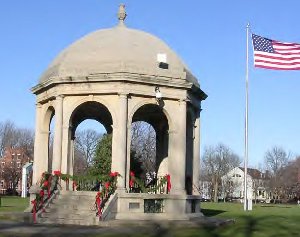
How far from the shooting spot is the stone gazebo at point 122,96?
22906 millimetres

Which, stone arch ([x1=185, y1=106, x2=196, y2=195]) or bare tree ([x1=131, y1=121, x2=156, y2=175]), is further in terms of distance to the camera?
bare tree ([x1=131, y1=121, x2=156, y2=175])

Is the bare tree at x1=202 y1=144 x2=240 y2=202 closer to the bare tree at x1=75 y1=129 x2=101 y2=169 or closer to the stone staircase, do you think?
the bare tree at x1=75 y1=129 x2=101 y2=169

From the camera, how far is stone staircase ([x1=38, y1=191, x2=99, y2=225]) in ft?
66.6

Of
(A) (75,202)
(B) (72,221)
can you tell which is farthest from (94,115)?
(B) (72,221)

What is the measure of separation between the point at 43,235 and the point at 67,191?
22.6 ft

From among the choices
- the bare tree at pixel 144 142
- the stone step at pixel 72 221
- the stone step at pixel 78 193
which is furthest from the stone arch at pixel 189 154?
the bare tree at pixel 144 142

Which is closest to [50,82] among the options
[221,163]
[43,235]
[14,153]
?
[43,235]

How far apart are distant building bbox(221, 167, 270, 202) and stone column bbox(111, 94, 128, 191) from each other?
85.5 metres

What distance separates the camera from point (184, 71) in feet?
81.9

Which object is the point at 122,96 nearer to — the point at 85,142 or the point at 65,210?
the point at 65,210

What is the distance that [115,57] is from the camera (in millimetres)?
24000

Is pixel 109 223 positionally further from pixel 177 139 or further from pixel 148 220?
pixel 177 139

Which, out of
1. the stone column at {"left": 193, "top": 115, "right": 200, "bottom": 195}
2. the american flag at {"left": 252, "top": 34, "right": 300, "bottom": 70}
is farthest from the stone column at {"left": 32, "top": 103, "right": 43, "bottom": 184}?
the american flag at {"left": 252, "top": 34, "right": 300, "bottom": 70}

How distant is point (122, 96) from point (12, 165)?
3099 inches
